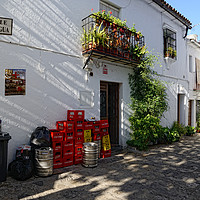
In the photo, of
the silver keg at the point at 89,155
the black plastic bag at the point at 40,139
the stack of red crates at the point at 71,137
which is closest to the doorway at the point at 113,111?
the stack of red crates at the point at 71,137

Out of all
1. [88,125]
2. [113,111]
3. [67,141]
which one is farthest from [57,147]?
[113,111]

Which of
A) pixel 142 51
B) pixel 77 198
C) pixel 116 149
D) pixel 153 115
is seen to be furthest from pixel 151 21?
pixel 77 198

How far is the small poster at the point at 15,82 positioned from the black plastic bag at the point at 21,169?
1582mm

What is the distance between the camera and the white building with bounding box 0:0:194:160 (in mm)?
4352

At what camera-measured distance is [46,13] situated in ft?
16.2

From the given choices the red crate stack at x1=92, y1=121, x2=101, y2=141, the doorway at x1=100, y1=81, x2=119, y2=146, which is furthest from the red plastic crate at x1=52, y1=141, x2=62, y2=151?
the doorway at x1=100, y1=81, x2=119, y2=146

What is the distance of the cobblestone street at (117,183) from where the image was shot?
3.34 metres

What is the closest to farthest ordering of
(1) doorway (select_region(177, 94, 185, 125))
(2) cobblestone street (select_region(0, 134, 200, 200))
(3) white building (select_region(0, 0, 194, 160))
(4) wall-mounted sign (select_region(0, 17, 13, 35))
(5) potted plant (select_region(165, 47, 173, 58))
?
(4) wall-mounted sign (select_region(0, 17, 13, 35))
(2) cobblestone street (select_region(0, 134, 200, 200))
(3) white building (select_region(0, 0, 194, 160))
(5) potted plant (select_region(165, 47, 173, 58))
(1) doorway (select_region(177, 94, 185, 125))

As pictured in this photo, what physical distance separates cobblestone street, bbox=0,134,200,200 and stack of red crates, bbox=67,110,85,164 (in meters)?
0.29

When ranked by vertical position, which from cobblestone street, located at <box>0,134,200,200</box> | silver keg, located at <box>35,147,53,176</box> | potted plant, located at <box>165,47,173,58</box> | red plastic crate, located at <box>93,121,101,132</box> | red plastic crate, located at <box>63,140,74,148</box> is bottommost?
cobblestone street, located at <box>0,134,200,200</box>

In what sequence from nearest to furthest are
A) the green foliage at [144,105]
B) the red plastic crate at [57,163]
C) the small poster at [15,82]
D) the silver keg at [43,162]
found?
the silver keg at [43,162], the small poster at [15,82], the red plastic crate at [57,163], the green foliage at [144,105]

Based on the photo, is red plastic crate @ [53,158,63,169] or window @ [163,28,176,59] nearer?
red plastic crate @ [53,158,63,169]

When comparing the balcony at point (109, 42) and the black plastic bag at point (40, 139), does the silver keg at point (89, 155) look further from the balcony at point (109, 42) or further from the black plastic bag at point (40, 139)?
the balcony at point (109, 42)

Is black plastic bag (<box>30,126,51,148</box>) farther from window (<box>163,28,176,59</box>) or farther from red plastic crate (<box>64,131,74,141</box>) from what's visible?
window (<box>163,28,176,59</box>)
